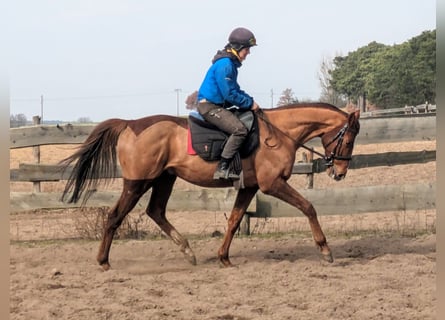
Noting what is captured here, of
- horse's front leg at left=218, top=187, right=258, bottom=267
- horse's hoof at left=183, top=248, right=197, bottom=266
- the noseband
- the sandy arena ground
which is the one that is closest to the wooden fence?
the sandy arena ground

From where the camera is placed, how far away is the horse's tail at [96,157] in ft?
21.5

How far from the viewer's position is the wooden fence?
8.20 m

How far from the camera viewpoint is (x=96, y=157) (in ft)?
21.7

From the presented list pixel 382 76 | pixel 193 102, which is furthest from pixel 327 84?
pixel 193 102

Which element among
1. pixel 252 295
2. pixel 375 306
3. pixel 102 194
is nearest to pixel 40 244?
pixel 102 194

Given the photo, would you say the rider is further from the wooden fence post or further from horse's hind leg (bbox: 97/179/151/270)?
the wooden fence post

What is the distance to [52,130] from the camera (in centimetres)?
849

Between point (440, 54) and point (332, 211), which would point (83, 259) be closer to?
point (332, 211)

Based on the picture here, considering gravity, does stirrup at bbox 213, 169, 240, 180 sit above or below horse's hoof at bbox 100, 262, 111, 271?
above

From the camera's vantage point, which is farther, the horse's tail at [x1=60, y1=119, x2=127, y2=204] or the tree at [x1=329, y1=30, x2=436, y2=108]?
the tree at [x1=329, y1=30, x2=436, y2=108]

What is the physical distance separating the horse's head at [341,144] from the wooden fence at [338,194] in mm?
1702

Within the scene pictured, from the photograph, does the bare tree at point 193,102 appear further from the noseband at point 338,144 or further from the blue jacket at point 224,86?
the noseband at point 338,144

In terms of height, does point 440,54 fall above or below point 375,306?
above

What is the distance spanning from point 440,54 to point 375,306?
2.79 metres
